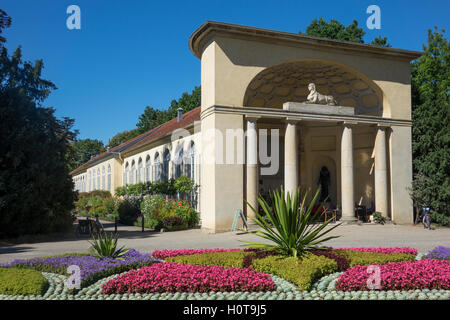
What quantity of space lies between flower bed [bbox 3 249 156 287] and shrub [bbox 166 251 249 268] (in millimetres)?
683

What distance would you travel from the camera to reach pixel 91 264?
7859 mm

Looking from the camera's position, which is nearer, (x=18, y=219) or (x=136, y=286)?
(x=136, y=286)

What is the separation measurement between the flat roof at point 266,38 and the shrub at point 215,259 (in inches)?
443

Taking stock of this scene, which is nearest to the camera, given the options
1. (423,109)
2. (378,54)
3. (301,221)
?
(301,221)

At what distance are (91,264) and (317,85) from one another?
17895 millimetres

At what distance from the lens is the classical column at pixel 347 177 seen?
20062mm

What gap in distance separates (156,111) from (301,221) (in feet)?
191

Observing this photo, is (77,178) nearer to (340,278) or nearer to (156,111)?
(156,111)

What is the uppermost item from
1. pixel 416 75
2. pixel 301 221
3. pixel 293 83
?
pixel 416 75

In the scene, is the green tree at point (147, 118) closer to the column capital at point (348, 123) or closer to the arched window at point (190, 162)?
the arched window at point (190, 162)

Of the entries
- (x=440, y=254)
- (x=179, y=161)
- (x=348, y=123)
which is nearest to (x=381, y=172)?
(x=348, y=123)

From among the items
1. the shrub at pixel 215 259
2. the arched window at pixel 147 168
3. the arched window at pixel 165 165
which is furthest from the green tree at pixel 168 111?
the shrub at pixel 215 259
